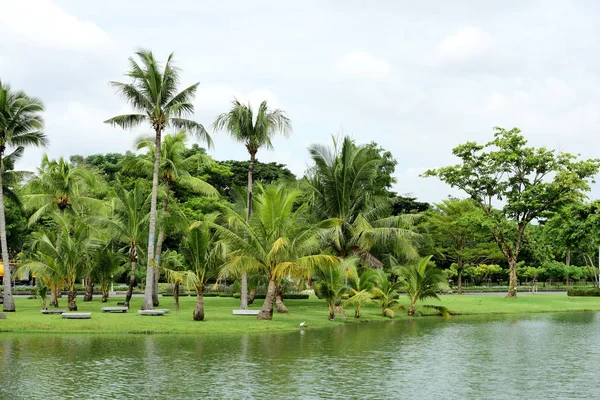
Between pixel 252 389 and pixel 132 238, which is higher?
pixel 132 238

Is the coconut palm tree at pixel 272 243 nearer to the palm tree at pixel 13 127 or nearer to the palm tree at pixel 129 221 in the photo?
the palm tree at pixel 129 221

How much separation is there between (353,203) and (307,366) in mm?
25159

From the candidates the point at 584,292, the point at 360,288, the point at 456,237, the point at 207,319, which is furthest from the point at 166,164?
the point at 584,292

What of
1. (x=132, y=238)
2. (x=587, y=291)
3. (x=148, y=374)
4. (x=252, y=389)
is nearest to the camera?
(x=252, y=389)

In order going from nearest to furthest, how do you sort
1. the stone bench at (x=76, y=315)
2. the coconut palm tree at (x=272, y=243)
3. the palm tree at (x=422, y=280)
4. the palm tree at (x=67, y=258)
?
the stone bench at (x=76, y=315)
the coconut palm tree at (x=272, y=243)
the palm tree at (x=67, y=258)
the palm tree at (x=422, y=280)

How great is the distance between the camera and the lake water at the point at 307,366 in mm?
16516

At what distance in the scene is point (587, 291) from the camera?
59281mm

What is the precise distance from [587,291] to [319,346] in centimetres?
4309

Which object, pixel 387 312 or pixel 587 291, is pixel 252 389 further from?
pixel 587 291

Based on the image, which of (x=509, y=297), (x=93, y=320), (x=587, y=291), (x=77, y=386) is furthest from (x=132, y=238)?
(x=587, y=291)

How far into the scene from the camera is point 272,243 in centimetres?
3181

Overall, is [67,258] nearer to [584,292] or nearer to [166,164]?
[166,164]

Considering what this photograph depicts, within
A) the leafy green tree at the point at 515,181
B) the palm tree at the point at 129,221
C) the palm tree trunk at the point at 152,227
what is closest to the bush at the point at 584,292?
A: the leafy green tree at the point at 515,181

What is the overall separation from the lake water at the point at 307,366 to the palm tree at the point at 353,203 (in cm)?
1279
